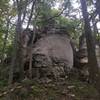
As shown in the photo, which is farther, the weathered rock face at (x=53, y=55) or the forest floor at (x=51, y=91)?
the weathered rock face at (x=53, y=55)

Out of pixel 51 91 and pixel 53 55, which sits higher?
pixel 53 55

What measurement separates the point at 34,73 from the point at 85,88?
272cm

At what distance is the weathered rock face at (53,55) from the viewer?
10226 millimetres

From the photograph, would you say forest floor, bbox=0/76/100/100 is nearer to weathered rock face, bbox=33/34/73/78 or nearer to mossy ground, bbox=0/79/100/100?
mossy ground, bbox=0/79/100/100

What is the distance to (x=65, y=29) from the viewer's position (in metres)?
12.4

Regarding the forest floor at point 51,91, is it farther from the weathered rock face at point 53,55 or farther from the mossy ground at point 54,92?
the weathered rock face at point 53,55

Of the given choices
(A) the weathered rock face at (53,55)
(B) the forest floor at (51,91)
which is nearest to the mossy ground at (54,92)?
(B) the forest floor at (51,91)

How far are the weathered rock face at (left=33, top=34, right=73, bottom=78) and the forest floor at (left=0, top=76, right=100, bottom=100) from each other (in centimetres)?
122

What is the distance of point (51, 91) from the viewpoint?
8289mm

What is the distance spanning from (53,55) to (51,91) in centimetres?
318

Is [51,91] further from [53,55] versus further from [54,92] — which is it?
[53,55]

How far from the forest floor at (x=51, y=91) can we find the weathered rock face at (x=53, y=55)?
1.22 meters

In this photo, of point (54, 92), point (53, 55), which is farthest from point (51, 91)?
point (53, 55)

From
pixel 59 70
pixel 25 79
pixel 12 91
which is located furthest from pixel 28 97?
pixel 59 70
